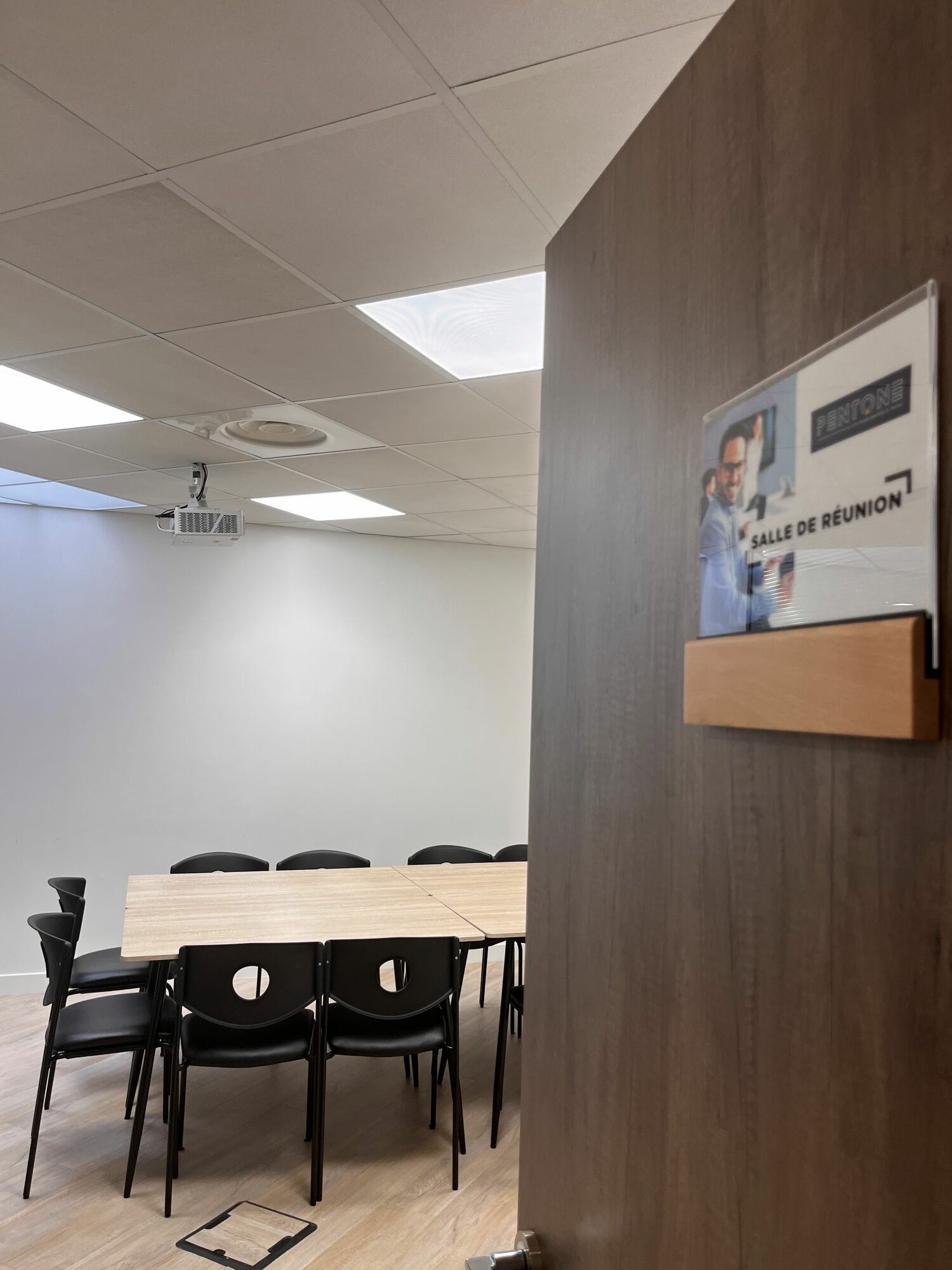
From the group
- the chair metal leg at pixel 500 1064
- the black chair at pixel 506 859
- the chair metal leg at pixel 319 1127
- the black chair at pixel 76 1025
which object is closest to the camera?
the chair metal leg at pixel 319 1127

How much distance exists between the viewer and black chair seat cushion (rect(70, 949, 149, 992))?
4.36 metres

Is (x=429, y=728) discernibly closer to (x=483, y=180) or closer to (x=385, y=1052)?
(x=385, y=1052)

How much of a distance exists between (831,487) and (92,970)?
4.66 metres

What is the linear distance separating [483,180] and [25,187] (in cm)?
102

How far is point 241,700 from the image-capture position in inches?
261

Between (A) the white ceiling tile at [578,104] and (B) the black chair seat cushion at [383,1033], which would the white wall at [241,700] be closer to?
(B) the black chair seat cushion at [383,1033]

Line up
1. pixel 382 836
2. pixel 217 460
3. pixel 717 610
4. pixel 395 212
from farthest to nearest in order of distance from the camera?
pixel 382 836 < pixel 217 460 < pixel 395 212 < pixel 717 610

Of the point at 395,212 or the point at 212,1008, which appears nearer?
the point at 395,212

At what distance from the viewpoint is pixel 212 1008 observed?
342 centimetres

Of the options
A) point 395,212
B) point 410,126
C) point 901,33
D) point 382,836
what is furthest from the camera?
point 382,836

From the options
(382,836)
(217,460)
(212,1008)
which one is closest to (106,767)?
(382,836)

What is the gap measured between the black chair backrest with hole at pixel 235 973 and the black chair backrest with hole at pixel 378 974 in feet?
0.31

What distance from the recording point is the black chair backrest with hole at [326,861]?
17.9 feet

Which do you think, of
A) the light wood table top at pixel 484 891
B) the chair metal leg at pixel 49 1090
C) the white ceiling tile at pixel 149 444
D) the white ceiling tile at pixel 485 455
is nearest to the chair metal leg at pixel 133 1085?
the chair metal leg at pixel 49 1090
